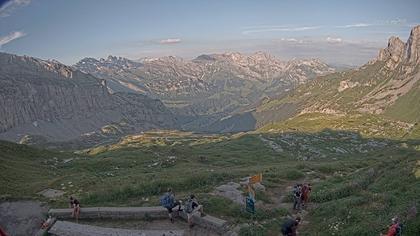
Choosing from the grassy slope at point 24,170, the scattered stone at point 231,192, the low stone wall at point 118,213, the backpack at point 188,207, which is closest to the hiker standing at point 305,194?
the scattered stone at point 231,192

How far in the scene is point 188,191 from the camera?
125ft

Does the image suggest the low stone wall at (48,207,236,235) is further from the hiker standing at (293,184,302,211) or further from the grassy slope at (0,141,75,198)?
the grassy slope at (0,141,75,198)

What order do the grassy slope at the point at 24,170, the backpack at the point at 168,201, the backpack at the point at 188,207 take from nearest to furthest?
the backpack at the point at 188,207
the backpack at the point at 168,201
the grassy slope at the point at 24,170

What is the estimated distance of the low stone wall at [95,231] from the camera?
85.9ft

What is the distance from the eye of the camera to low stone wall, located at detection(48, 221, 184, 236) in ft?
85.9

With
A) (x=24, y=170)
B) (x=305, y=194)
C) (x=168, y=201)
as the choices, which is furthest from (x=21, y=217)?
(x=24, y=170)

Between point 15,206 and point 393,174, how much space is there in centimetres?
3259

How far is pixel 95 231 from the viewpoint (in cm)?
2652

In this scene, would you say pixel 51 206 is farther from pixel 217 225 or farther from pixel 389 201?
pixel 389 201

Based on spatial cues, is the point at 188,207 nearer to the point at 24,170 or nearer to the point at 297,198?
the point at 297,198

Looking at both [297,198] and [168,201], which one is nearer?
[168,201]

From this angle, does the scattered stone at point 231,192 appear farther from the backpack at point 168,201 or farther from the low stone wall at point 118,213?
the low stone wall at point 118,213

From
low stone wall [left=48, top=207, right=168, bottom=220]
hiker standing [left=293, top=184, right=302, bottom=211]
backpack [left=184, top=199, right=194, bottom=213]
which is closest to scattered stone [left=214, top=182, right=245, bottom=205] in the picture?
hiker standing [left=293, top=184, right=302, bottom=211]

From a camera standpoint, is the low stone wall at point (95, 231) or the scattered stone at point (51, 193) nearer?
the low stone wall at point (95, 231)
